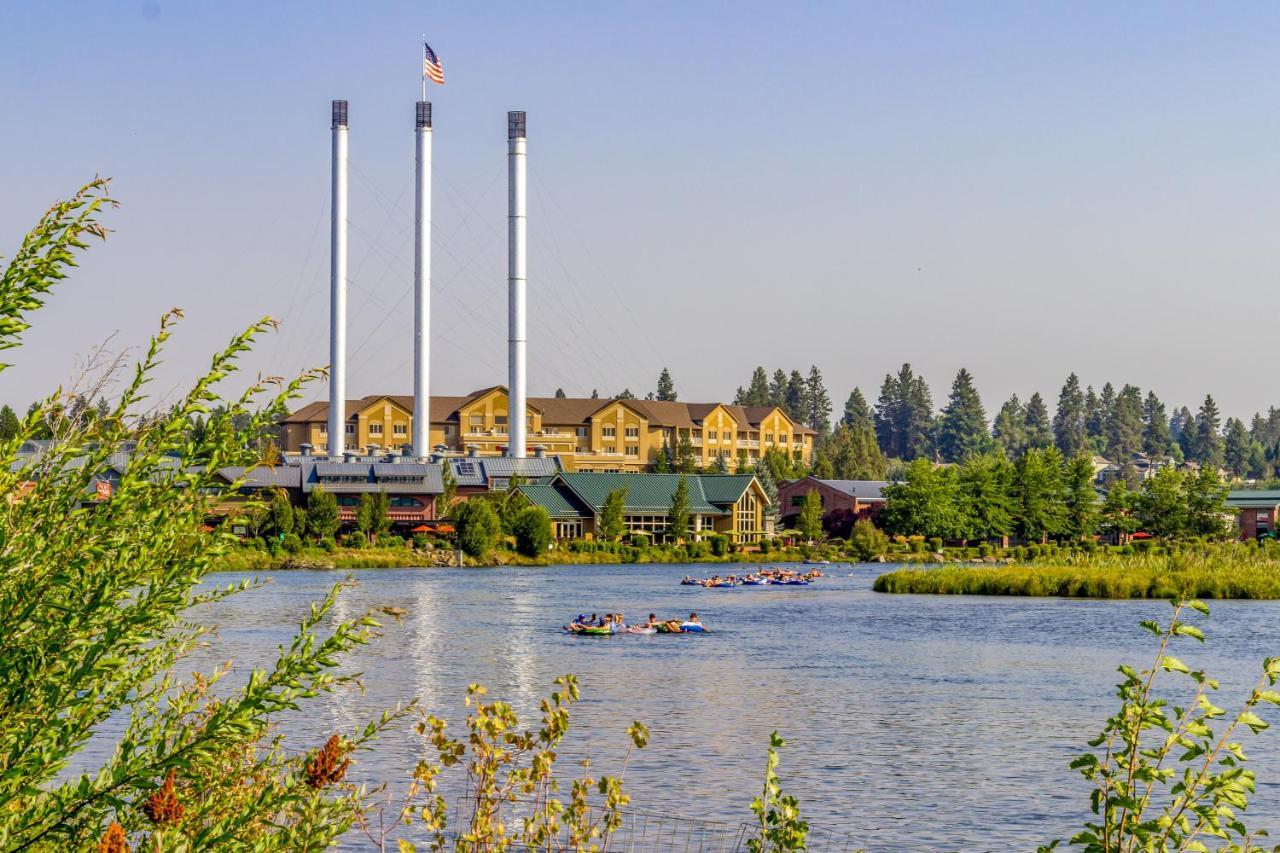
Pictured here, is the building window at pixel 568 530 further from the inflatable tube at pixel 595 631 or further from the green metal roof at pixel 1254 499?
the inflatable tube at pixel 595 631

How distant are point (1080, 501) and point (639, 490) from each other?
34.8 m

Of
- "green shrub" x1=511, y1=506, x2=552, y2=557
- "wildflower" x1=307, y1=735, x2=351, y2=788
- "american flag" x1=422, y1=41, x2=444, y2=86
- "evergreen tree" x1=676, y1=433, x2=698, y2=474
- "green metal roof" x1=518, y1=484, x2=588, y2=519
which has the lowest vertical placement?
"wildflower" x1=307, y1=735, x2=351, y2=788

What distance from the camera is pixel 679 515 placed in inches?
4560

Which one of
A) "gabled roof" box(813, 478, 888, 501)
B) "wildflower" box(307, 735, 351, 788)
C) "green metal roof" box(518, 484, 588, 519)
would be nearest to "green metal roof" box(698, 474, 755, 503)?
"green metal roof" box(518, 484, 588, 519)

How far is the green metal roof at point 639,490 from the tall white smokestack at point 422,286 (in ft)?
49.8

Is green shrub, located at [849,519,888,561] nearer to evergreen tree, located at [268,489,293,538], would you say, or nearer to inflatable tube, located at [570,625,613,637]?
evergreen tree, located at [268,489,293,538]

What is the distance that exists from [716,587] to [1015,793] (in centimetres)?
5800

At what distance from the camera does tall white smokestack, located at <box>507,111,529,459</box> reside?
12681 centimetres

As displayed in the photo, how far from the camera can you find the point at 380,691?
3647 centimetres

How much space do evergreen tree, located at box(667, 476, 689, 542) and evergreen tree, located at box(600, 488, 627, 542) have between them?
443cm

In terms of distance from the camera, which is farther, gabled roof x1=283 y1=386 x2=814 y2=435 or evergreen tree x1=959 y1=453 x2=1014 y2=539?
gabled roof x1=283 y1=386 x2=814 y2=435

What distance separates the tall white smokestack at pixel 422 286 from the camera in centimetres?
12719

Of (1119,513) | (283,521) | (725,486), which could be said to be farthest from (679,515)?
(1119,513)

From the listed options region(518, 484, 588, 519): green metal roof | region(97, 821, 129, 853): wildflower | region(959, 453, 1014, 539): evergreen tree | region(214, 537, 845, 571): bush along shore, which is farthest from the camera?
region(959, 453, 1014, 539): evergreen tree
